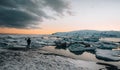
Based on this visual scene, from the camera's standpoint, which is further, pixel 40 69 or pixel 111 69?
pixel 111 69

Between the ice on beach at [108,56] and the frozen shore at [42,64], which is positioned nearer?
the frozen shore at [42,64]

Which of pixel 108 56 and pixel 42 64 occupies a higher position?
pixel 42 64

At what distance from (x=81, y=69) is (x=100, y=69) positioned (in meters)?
2.32

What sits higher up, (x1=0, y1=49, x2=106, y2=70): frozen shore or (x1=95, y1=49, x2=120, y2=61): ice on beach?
(x1=0, y1=49, x2=106, y2=70): frozen shore

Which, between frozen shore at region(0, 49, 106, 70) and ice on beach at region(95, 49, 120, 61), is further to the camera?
ice on beach at region(95, 49, 120, 61)

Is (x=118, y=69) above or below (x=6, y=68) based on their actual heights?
below

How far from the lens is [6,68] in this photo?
520 inches

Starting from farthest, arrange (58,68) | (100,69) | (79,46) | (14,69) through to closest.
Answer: (79,46) < (100,69) < (58,68) < (14,69)

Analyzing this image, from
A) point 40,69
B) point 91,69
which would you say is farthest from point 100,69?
point 40,69

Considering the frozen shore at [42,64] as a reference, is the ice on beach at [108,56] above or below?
below

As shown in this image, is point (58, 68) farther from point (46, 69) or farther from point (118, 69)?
Answer: point (118, 69)

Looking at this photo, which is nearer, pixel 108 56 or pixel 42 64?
pixel 42 64

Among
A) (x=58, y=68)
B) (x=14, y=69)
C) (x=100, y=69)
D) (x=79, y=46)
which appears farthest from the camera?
(x=79, y=46)

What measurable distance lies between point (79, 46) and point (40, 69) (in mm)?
22412
